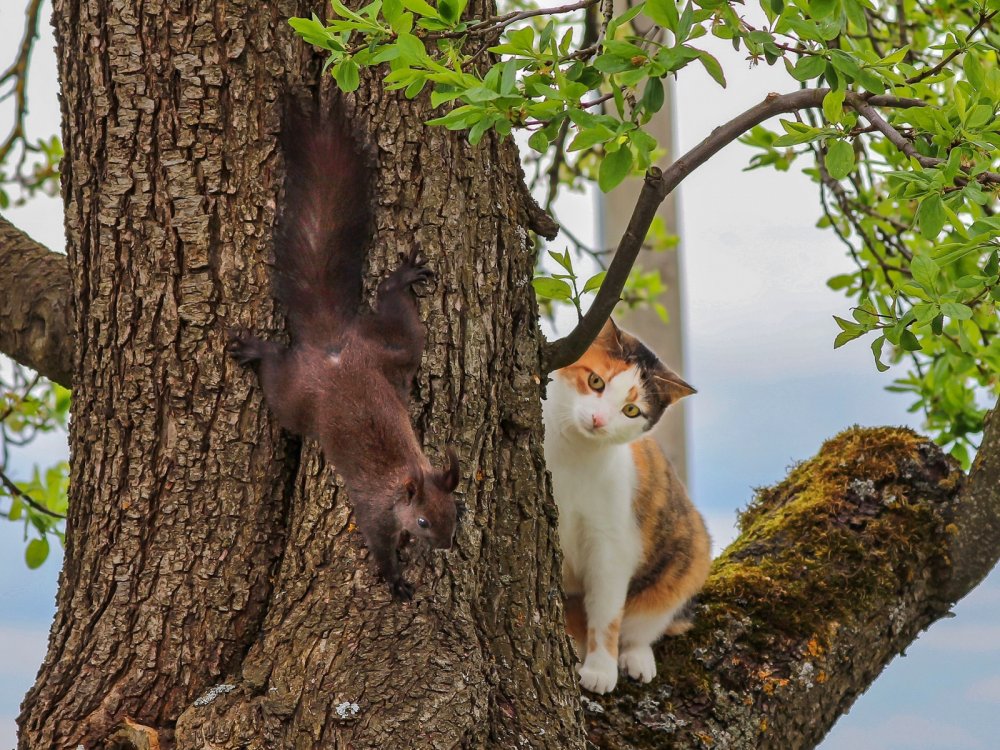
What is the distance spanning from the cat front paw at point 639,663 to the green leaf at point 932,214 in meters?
1.24

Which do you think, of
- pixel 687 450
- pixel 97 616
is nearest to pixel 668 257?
pixel 687 450

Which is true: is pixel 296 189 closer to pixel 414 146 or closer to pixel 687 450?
pixel 414 146

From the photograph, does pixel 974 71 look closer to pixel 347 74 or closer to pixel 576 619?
pixel 347 74

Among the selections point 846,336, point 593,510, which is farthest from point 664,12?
point 593,510

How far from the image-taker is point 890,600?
237 cm

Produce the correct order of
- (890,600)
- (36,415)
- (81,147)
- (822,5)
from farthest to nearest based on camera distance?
1. (36,415)
2. (890,600)
3. (81,147)
4. (822,5)

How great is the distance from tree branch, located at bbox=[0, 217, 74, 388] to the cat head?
3.61ft

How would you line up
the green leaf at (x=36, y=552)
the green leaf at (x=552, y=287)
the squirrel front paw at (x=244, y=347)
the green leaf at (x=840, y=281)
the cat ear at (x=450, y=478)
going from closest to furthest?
1. the cat ear at (x=450, y=478)
2. the squirrel front paw at (x=244, y=347)
3. the green leaf at (x=552, y=287)
4. the green leaf at (x=36, y=552)
5. the green leaf at (x=840, y=281)

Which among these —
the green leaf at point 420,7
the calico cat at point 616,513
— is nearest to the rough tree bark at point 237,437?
the green leaf at point 420,7

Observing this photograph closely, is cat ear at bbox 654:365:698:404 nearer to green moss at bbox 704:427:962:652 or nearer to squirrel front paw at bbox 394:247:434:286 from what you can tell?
green moss at bbox 704:427:962:652

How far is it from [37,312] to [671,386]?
141cm

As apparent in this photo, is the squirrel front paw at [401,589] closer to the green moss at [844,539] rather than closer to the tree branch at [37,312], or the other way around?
the tree branch at [37,312]

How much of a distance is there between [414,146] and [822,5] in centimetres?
74

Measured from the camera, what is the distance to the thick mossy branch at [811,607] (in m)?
2.15
